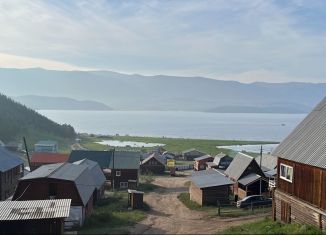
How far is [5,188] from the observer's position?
180 ft

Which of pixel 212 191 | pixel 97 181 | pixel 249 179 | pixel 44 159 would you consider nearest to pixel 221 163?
pixel 249 179

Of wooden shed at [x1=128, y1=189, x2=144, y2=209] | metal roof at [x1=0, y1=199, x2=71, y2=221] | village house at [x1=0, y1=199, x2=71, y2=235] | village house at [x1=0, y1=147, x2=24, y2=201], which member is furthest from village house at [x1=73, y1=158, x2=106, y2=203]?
village house at [x1=0, y1=199, x2=71, y2=235]

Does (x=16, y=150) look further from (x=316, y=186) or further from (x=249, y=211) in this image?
(x=316, y=186)

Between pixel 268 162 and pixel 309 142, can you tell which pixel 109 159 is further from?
pixel 309 142

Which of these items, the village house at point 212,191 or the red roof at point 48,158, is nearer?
the village house at point 212,191

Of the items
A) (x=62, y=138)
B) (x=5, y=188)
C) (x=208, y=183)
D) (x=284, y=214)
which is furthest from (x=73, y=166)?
(x=62, y=138)

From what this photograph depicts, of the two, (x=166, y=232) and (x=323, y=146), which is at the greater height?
(x=323, y=146)

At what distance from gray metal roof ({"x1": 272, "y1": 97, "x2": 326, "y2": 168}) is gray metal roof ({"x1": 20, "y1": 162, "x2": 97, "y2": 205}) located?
20510mm

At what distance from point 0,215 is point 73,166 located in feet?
65.5

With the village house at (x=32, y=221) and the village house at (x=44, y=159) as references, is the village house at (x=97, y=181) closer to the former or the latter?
the village house at (x=32, y=221)

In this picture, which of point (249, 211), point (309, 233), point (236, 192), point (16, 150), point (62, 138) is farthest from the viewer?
point (62, 138)

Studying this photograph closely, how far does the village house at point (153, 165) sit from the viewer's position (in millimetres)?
94000

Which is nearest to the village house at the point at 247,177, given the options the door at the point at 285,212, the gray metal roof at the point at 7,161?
the door at the point at 285,212

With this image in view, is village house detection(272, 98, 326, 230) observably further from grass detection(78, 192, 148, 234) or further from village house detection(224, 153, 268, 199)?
village house detection(224, 153, 268, 199)
